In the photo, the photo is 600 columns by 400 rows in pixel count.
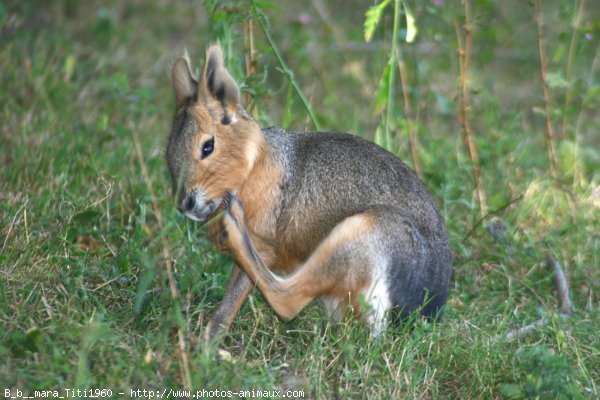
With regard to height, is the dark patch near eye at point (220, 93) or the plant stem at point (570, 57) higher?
the dark patch near eye at point (220, 93)

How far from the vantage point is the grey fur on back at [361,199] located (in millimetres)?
3678

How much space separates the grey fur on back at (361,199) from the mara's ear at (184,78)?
407 mm

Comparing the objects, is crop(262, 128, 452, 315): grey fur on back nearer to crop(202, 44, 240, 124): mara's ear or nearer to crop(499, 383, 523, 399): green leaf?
crop(202, 44, 240, 124): mara's ear

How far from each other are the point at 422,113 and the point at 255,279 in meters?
3.11

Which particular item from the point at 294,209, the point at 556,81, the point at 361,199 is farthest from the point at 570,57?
the point at 294,209

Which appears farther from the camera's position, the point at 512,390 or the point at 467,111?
the point at 467,111

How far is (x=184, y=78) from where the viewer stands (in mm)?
4059

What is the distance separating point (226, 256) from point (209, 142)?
2.08 feet

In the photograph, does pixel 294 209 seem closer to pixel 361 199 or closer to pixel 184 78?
pixel 361 199

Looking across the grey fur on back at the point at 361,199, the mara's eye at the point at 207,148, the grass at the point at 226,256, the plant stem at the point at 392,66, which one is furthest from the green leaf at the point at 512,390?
the plant stem at the point at 392,66

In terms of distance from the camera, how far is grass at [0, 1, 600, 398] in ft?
10.8

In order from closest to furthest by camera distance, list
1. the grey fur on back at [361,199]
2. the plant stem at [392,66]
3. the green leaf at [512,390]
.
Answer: the green leaf at [512,390], the grey fur on back at [361,199], the plant stem at [392,66]

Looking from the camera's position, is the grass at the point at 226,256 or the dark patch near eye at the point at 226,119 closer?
the grass at the point at 226,256

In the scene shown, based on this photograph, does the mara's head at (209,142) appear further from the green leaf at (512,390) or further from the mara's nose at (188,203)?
the green leaf at (512,390)
